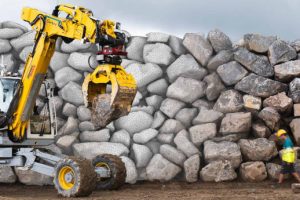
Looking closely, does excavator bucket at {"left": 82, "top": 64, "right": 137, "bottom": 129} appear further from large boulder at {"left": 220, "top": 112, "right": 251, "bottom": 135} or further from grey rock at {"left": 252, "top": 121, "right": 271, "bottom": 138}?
grey rock at {"left": 252, "top": 121, "right": 271, "bottom": 138}

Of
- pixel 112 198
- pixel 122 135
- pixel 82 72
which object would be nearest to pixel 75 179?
pixel 112 198

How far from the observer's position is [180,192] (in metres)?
10.0

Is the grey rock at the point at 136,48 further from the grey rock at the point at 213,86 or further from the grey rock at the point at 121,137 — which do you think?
the grey rock at the point at 121,137

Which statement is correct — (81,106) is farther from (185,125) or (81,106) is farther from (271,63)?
(271,63)

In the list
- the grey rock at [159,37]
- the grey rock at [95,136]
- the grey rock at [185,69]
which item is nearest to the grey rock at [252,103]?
the grey rock at [185,69]

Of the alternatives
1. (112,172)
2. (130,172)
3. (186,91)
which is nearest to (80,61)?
(186,91)

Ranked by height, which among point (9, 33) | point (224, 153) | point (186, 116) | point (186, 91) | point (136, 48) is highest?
point (9, 33)

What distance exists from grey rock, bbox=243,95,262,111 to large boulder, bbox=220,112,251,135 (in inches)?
9.9

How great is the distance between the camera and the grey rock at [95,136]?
1246 centimetres

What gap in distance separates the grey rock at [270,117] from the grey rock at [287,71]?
2.47 ft

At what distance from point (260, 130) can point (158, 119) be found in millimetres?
2051

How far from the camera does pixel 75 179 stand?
29.8ft

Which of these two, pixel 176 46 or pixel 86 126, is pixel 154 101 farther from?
pixel 86 126

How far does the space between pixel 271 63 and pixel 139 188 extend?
3879mm
